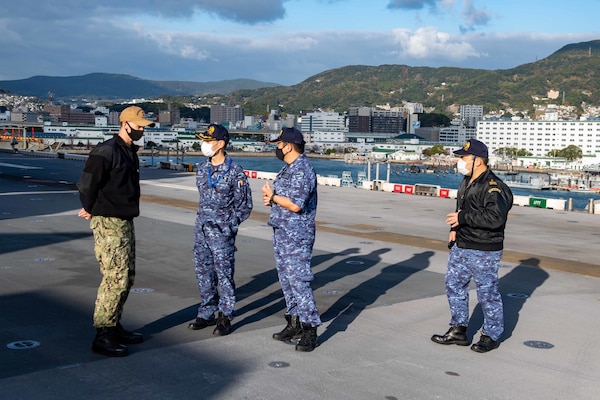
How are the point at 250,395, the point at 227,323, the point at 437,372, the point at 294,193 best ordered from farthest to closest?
the point at 227,323 → the point at 294,193 → the point at 437,372 → the point at 250,395

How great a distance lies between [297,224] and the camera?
7.19 m

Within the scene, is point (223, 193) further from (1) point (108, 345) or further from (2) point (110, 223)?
(1) point (108, 345)

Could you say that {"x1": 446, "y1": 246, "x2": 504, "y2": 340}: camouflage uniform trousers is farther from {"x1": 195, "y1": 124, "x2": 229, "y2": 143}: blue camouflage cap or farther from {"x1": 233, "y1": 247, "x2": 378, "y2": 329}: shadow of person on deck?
{"x1": 195, "y1": 124, "x2": 229, "y2": 143}: blue camouflage cap

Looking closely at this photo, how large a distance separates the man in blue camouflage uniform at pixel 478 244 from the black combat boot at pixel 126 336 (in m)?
3.07

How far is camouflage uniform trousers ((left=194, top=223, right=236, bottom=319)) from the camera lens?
7.55 metres

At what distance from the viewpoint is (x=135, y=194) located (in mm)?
6922

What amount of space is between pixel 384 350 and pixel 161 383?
93.1 inches

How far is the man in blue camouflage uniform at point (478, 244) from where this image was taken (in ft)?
23.8

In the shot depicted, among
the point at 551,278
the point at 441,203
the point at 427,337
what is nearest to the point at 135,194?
the point at 427,337

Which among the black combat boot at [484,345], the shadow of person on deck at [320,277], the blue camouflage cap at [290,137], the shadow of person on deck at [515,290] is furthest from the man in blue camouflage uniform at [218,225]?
the shadow of person on deck at [515,290]

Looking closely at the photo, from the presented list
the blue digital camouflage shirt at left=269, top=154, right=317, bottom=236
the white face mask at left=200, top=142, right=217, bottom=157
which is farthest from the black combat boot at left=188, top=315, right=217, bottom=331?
the white face mask at left=200, top=142, right=217, bottom=157

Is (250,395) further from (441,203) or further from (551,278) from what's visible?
(441,203)

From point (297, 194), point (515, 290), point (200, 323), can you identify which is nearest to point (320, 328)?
point (200, 323)

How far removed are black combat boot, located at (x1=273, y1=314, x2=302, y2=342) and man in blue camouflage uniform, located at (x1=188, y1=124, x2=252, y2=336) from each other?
22.4 inches
